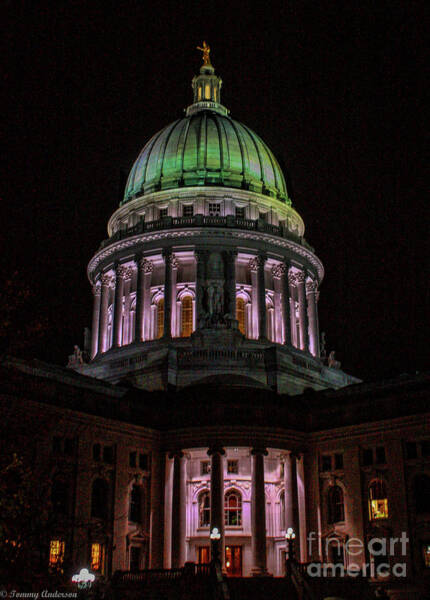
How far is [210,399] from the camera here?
185 feet

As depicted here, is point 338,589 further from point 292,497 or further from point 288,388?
point 288,388

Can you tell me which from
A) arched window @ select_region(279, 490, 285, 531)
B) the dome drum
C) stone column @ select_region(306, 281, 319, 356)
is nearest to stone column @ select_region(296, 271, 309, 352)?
the dome drum

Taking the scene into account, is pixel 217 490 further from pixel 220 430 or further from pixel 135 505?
pixel 135 505

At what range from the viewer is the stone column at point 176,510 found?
171 feet

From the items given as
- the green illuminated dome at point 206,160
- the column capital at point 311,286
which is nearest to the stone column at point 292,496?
the column capital at point 311,286

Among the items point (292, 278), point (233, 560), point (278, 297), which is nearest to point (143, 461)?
point (233, 560)

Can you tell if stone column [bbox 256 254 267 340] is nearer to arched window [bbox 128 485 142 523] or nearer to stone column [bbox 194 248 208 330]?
stone column [bbox 194 248 208 330]

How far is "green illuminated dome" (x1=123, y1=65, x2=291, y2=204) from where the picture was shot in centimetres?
8325

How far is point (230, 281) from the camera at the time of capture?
75.8 meters

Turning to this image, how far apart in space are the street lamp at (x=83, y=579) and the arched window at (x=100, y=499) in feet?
22.1

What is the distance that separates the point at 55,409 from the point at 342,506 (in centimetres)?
2184

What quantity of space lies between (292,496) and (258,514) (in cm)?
322

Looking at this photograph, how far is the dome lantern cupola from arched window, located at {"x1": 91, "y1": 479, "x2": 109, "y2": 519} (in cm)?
5498

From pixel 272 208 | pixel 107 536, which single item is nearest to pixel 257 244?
pixel 272 208
